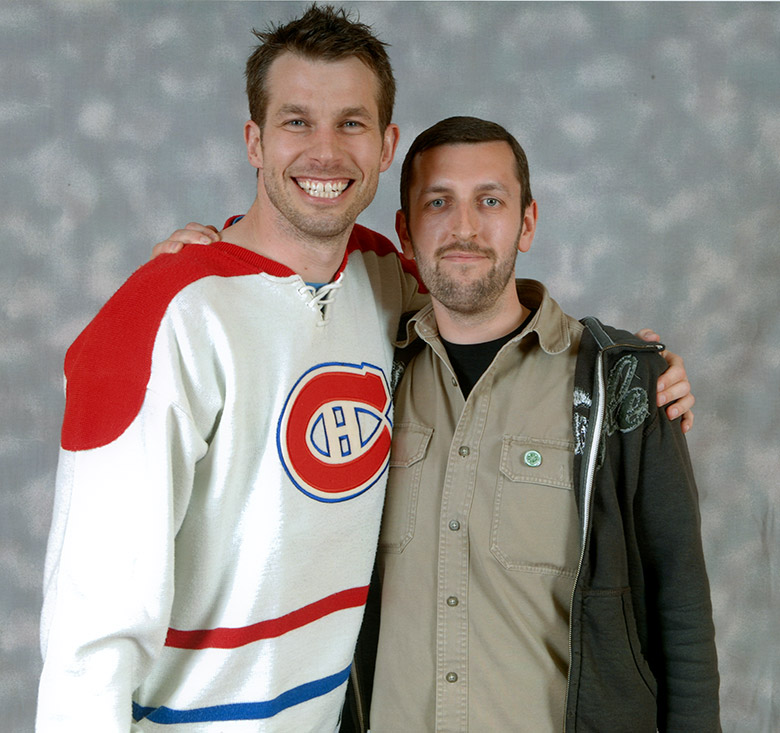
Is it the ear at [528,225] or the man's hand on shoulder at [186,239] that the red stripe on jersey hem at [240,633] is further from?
the ear at [528,225]

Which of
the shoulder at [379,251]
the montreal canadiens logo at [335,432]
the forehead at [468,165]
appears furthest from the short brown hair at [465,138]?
the montreal canadiens logo at [335,432]

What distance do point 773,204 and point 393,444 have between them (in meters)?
1.63

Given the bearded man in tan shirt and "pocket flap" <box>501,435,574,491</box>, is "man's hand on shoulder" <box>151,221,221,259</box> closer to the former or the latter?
the bearded man in tan shirt

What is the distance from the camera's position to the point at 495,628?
5.90ft

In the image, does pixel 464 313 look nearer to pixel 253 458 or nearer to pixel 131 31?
pixel 253 458

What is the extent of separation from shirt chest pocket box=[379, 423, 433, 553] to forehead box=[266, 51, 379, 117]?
712 millimetres

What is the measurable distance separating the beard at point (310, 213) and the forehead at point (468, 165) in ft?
0.71

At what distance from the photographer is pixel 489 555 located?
5.93ft

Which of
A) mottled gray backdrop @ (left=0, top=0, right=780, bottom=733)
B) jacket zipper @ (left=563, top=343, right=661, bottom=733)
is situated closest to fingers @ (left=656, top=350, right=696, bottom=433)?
jacket zipper @ (left=563, top=343, right=661, bottom=733)

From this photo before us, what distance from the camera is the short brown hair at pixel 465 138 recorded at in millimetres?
A: 2020

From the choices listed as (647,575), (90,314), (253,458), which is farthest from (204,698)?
(90,314)

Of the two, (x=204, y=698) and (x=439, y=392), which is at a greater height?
(x=439, y=392)

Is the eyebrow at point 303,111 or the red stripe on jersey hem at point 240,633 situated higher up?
the eyebrow at point 303,111

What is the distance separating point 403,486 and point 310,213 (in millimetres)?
620
